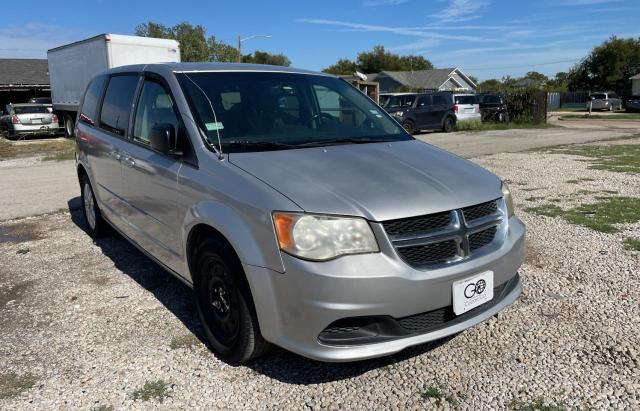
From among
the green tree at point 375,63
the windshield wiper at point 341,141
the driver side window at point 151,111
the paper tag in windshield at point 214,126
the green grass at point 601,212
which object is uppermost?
the green tree at point 375,63

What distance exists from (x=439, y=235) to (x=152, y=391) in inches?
69.7

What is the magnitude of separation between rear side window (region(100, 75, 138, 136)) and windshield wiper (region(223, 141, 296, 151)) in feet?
4.99

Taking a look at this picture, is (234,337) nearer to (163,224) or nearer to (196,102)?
(163,224)

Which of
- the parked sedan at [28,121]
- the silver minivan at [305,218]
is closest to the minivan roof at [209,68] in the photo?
the silver minivan at [305,218]

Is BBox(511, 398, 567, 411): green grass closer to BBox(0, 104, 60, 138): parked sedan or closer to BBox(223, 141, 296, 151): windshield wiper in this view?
BBox(223, 141, 296, 151): windshield wiper

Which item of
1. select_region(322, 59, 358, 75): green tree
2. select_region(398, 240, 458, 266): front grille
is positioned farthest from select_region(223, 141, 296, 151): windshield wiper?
select_region(322, 59, 358, 75): green tree

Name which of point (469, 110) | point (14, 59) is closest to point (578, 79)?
point (469, 110)

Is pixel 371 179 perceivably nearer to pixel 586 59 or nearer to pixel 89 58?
pixel 89 58

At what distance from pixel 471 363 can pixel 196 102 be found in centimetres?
241

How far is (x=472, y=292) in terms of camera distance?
9.08 feet

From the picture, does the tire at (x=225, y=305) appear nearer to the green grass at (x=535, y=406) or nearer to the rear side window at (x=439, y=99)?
the green grass at (x=535, y=406)

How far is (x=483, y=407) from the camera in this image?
8.71ft

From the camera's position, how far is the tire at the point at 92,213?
5.57 m

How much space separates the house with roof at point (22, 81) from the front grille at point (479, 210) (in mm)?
39300
